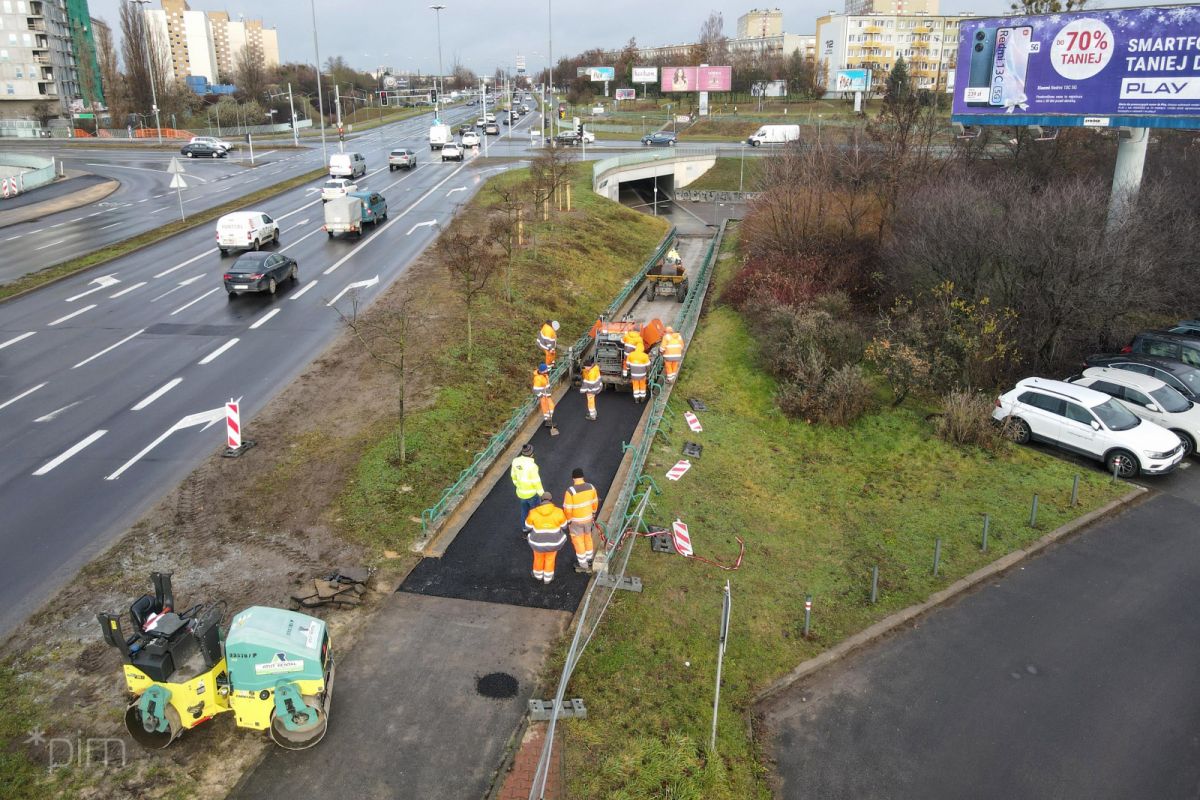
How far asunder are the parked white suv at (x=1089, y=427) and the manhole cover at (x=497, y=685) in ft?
48.4

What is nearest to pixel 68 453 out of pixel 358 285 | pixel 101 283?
pixel 358 285

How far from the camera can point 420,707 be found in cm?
975

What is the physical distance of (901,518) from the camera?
53.9 ft

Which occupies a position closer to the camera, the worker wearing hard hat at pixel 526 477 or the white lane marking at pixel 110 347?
the worker wearing hard hat at pixel 526 477

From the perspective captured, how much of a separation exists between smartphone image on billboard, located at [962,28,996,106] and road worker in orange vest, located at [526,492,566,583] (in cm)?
2757

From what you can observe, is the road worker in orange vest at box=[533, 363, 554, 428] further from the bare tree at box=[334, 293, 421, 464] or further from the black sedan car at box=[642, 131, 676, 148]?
the black sedan car at box=[642, 131, 676, 148]

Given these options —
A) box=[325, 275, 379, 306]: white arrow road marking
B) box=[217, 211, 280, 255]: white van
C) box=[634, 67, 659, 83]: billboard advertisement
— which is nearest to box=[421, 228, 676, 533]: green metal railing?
box=[325, 275, 379, 306]: white arrow road marking

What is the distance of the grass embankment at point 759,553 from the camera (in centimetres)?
960

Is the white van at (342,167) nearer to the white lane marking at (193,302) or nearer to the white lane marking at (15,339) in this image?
the white lane marking at (193,302)

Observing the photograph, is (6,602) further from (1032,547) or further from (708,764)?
(1032,547)

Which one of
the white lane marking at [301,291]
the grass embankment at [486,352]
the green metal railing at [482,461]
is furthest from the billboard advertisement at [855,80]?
the green metal railing at [482,461]

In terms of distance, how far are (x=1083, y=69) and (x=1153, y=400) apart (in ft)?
48.7

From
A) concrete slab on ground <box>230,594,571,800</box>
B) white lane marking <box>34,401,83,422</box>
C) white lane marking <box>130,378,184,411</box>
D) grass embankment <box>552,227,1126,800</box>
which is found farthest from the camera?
white lane marking <box>130,378,184,411</box>

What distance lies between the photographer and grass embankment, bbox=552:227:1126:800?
9602 millimetres
